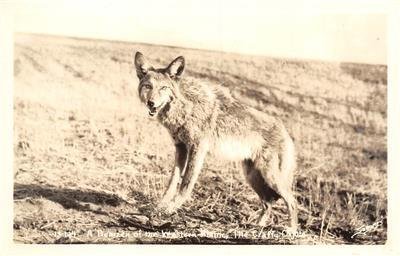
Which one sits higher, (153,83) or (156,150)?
(153,83)

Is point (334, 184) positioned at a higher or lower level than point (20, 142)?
lower

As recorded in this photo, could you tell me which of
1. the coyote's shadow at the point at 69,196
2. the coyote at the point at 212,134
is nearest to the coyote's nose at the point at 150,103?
the coyote at the point at 212,134

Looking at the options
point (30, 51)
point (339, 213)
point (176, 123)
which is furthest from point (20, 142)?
point (339, 213)

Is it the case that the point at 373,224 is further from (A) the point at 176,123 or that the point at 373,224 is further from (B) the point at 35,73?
(B) the point at 35,73

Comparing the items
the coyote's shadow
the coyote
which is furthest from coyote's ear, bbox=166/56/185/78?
the coyote's shadow
